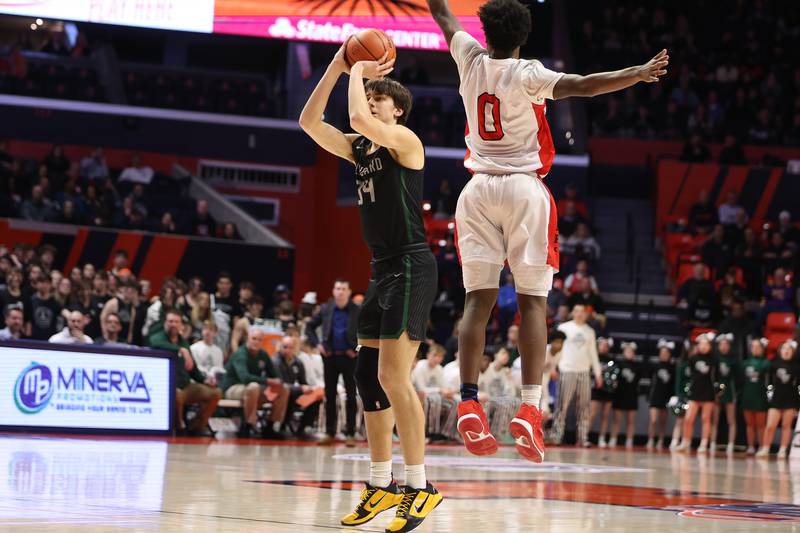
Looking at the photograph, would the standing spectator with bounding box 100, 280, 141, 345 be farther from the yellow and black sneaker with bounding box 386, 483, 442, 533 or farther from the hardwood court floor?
the yellow and black sneaker with bounding box 386, 483, 442, 533

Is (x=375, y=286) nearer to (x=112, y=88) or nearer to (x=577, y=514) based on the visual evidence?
(x=577, y=514)

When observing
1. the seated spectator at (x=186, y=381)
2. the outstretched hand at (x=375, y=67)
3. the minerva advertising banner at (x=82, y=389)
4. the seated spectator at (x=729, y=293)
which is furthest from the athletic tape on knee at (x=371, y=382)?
the seated spectator at (x=729, y=293)

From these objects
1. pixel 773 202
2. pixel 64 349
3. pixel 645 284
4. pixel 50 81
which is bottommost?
pixel 64 349

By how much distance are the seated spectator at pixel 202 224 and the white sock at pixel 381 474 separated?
17188 millimetres

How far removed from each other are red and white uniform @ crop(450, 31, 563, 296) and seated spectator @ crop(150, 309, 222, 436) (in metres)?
8.25

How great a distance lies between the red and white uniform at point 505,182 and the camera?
5422 millimetres

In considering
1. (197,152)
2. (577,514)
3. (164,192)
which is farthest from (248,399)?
(197,152)

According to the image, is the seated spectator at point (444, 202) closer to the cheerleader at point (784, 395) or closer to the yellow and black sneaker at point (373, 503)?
the cheerleader at point (784, 395)

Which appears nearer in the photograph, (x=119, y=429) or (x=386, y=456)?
(x=386, y=456)

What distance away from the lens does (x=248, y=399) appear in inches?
558

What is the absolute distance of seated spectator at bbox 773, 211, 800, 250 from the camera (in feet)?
74.2

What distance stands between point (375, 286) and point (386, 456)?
2.78 ft

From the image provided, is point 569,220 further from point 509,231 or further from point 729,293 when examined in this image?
point 509,231

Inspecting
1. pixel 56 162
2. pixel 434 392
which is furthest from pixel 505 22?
pixel 56 162
